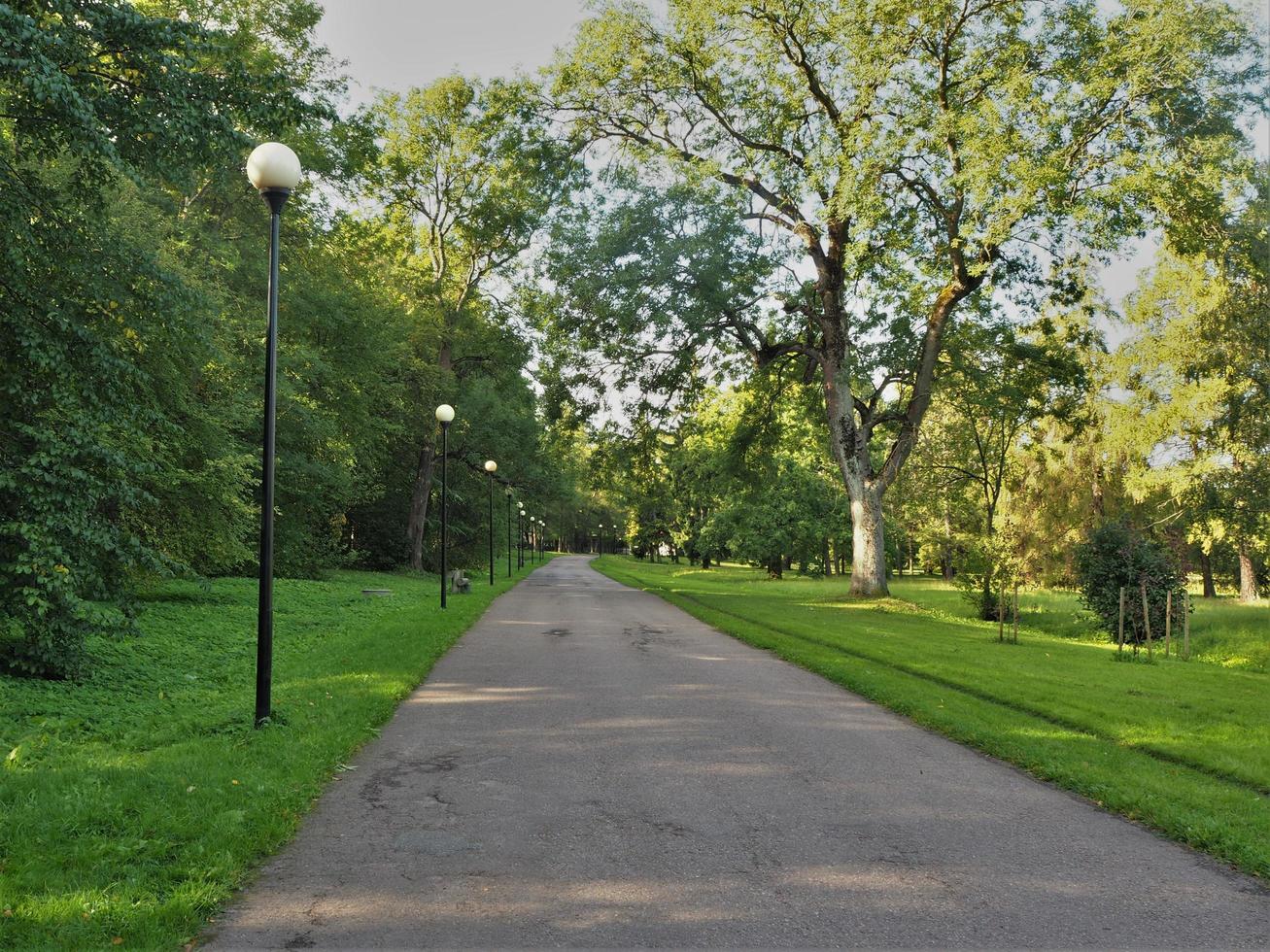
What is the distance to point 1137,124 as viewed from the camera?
17703 millimetres

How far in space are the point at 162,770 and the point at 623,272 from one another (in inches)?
666

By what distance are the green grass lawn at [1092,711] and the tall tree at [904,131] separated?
28.9 ft

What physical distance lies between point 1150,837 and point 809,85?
69.1 feet

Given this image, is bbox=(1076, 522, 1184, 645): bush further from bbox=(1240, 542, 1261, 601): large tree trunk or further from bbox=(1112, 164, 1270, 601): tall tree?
bbox=(1240, 542, 1261, 601): large tree trunk

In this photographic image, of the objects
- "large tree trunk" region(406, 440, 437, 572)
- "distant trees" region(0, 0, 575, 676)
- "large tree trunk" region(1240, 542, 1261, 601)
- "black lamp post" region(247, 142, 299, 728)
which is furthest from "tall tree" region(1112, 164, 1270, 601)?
"large tree trunk" region(406, 440, 437, 572)

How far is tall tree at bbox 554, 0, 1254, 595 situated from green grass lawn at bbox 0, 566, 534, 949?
14408 mm

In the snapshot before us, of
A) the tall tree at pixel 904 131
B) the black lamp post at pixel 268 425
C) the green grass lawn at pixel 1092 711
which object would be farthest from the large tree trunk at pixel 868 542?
the black lamp post at pixel 268 425

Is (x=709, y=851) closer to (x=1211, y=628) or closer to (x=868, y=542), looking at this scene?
(x=868, y=542)

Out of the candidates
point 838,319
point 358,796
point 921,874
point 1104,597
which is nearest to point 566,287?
point 838,319

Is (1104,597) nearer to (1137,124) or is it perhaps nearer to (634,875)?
(1137,124)

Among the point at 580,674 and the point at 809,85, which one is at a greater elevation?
the point at 809,85

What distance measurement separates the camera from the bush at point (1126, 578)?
17.2 metres

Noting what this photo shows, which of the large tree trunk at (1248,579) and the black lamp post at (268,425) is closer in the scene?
the black lamp post at (268,425)

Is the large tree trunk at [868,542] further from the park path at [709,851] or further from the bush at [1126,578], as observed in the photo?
the park path at [709,851]
